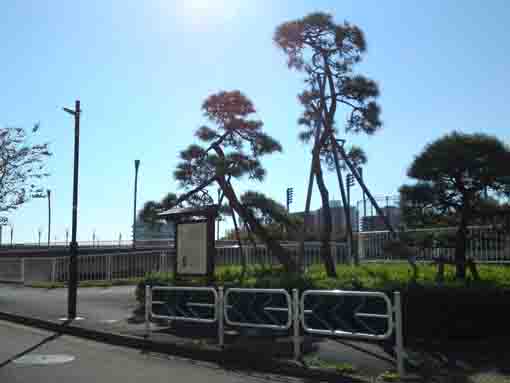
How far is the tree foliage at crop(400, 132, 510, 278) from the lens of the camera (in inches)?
400

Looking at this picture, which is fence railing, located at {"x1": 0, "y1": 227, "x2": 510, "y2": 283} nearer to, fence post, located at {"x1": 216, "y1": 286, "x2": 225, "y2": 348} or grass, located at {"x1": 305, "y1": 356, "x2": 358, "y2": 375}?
fence post, located at {"x1": 216, "y1": 286, "x2": 225, "y2": 348}

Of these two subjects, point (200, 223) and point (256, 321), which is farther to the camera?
point (200, 223)

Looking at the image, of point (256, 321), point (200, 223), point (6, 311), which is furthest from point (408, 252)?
point (6, 311)

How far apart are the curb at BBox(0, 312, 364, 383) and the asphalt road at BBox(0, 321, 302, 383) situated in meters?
0.21

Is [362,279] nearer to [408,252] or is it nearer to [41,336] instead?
[408,252]

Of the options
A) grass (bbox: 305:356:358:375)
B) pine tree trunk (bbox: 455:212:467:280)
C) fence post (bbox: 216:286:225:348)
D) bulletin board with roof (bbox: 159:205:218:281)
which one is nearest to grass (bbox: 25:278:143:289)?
bulletin board with roof (bbox: 159:205:218:281)

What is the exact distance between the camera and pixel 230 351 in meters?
8.27

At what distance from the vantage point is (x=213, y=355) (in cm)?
837

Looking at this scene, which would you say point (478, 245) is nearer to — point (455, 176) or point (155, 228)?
point (455, 176)

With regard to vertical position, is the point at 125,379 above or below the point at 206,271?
below

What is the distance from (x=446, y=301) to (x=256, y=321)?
11.0 ft

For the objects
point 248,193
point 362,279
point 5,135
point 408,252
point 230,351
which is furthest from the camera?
point 5,135

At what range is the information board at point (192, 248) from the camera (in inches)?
477

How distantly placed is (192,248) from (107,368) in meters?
4.93
